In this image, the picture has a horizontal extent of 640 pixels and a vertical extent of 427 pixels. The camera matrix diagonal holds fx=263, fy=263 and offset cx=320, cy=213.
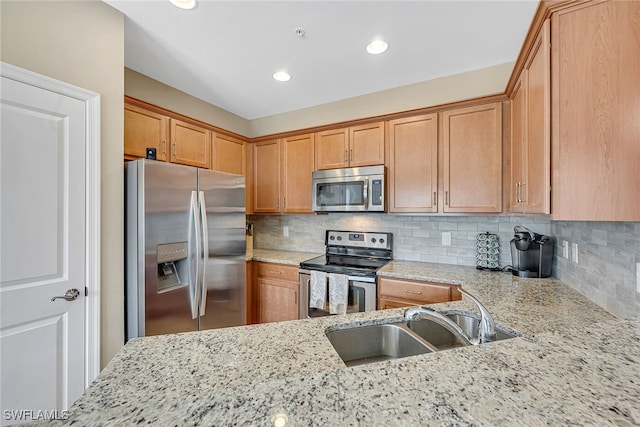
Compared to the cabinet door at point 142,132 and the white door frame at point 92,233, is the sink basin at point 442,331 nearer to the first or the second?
the white door frame at point 92,233

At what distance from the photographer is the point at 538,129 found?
4.31ft

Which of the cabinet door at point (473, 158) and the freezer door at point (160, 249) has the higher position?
the cabinet door at point (473, 158)

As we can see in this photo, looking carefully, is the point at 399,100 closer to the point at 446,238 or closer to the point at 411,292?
the point at 446,238

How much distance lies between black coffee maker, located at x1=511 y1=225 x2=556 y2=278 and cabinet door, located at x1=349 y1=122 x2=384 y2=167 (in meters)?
1.32

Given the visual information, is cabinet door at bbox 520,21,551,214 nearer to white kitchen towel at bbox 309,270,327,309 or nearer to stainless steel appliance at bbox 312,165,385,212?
stainless steel appliance at bbox 312,165,385,212

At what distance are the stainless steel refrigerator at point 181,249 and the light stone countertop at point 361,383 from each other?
0.94 m

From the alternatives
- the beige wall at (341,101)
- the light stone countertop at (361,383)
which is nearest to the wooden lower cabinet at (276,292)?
the beige wall at (341,101)

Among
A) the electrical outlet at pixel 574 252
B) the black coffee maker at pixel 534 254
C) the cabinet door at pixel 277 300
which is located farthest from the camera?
the cabinet door at pixel 277 300

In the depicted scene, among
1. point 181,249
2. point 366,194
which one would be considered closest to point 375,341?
point 181,249

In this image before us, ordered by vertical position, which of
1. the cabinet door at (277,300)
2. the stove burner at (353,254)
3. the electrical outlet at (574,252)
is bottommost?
the cabinet door at (277,300)

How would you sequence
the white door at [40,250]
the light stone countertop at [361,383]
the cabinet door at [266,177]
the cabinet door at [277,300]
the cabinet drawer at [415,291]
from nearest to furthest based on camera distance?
the light stone countertop at [361,383]
the white door at [40,250]
the cabinet drawer at [415,291]
the cabinet door at [277,300]
the cabinet door at [266,177]

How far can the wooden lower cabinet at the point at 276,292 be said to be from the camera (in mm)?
2732

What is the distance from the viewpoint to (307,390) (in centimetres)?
52

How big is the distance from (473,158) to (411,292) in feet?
4.05
